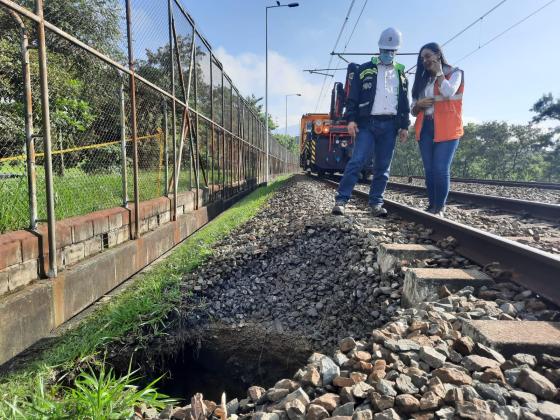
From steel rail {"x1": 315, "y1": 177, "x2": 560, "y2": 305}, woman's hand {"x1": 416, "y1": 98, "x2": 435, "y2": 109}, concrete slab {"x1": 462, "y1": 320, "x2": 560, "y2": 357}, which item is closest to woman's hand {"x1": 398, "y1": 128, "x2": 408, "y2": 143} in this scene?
woman's hand {"x1": 416, "y1": 98, "x2": 435, "y2": 109}

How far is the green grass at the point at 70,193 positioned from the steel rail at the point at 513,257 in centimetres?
336

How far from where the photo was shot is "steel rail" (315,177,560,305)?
7.44ft

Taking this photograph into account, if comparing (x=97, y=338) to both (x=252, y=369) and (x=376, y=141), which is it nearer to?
(x=252, y=369)

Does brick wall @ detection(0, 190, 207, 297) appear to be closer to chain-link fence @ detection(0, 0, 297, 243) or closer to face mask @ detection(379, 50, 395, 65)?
chain-link fence @ detection(0, 0, 297, 243)

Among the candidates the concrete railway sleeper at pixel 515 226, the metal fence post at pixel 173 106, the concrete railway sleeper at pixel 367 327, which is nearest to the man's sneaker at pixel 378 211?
the concrete railway sleeper at pixel 367 327

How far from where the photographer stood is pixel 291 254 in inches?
159

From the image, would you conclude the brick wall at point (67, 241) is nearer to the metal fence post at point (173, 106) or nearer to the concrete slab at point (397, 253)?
the metal fence post at point (173, 106)

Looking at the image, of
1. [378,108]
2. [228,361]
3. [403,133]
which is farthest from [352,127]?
[228,361]

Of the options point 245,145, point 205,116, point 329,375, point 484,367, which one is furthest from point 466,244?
point 245,145

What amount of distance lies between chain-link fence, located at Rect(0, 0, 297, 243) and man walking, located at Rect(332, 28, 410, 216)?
2.48 metres

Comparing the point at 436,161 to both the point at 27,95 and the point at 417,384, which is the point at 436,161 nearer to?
the point at 417,384

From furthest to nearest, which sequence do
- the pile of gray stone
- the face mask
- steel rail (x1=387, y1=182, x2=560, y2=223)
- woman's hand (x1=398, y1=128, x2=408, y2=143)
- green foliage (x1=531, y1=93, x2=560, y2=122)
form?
green foliage (x1=531, y1=93, x2=560, y2=122) → steel rail (x1=387, y1=182, x2=560, y2=223) → woman's hand (x1=398, y1=128, x2=408, y2=143) → the face mask → the pile of gray stone

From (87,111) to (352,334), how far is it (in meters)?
3.22

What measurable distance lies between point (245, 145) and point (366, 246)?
12.0m
